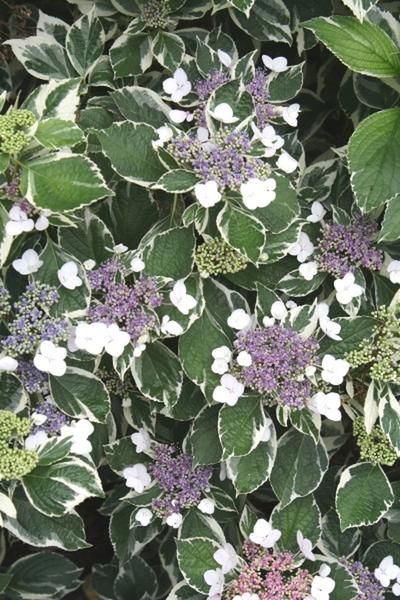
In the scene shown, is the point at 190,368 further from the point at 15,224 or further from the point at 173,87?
the point at 173,87

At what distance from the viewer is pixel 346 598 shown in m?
1.19

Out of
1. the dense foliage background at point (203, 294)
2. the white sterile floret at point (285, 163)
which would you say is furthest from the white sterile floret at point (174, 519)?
the white sterile floret at point (285, 163)

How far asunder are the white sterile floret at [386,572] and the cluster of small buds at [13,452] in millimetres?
596

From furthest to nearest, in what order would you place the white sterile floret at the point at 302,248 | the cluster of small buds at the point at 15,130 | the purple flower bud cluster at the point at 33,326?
the white sterile floret at the point at 302,248, the purple flower bud cluster at the point at 33,326, the cluster of small buds at the point at 15,130

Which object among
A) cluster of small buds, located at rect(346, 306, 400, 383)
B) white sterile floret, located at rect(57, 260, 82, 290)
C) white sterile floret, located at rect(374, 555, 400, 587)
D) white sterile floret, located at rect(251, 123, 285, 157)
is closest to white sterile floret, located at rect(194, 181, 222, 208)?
white sterile floret, located at rect(251, 123, 285, 157)

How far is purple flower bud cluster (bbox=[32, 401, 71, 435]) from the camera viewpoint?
1119 millimetres

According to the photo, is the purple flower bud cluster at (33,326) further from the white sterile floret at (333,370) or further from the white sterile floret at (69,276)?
the white sterile floret at (333,370)

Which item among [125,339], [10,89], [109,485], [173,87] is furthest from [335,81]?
[109,485]

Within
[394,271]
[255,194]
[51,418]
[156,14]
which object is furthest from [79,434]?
[156,14]

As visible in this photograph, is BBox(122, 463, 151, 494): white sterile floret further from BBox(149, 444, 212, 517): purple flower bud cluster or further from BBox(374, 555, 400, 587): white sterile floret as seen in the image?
BBox(374, 555, 400, 587): white sterile floret

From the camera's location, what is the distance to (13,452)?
1.04 meters

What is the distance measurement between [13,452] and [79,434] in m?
0.09

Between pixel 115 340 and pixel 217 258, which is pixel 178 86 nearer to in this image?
pixel 217 258

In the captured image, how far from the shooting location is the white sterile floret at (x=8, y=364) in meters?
1.07
